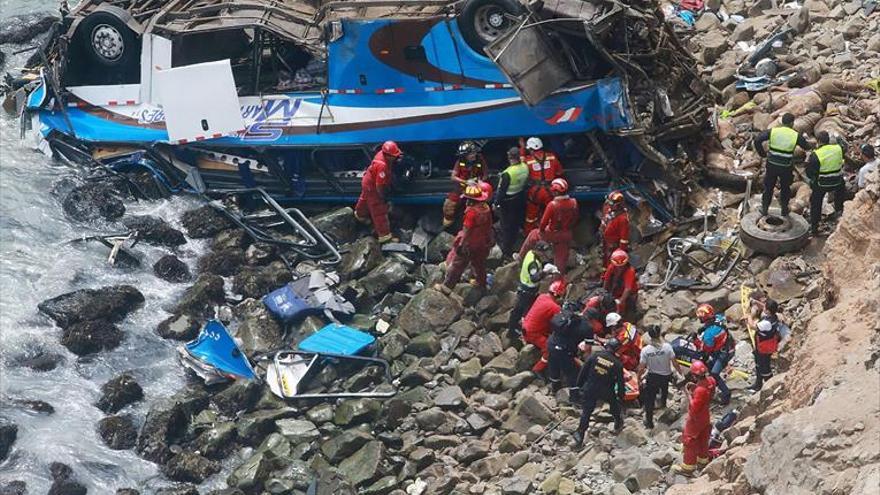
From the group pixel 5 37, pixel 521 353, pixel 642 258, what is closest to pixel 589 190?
pixel 642 258

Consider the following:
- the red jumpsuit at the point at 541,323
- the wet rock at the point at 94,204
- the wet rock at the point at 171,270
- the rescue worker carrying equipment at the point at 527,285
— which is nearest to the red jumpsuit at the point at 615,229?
the rescue worker carrying equipment at the point at 527,285

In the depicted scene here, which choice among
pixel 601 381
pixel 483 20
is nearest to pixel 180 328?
pixel 483 20

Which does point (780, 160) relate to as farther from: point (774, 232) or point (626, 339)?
point (626, 339)

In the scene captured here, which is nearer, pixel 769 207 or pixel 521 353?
pixel 521 353

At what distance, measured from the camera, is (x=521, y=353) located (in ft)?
46.0

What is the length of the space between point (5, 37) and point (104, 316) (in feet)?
23.0

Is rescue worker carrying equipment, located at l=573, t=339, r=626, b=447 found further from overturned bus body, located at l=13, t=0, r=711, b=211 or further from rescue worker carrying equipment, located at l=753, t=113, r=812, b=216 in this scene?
overturned bus body, located at l=13, t=0, r=711, b=211

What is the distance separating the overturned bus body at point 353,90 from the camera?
1503 centimetres

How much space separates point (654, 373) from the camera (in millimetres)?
12641

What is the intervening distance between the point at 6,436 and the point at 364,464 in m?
3.56

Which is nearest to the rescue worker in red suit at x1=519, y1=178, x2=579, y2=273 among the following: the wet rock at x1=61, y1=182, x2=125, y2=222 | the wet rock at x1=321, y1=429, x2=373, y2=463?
the wet rock at x1=321, y1=429, x2=373, y2=463

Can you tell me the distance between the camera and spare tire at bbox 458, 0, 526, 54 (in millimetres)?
15172

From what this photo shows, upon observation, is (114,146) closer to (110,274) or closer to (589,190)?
(110,274)

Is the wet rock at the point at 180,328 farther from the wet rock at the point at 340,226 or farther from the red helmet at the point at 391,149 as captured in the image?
the red helmet at the point at 391,149
